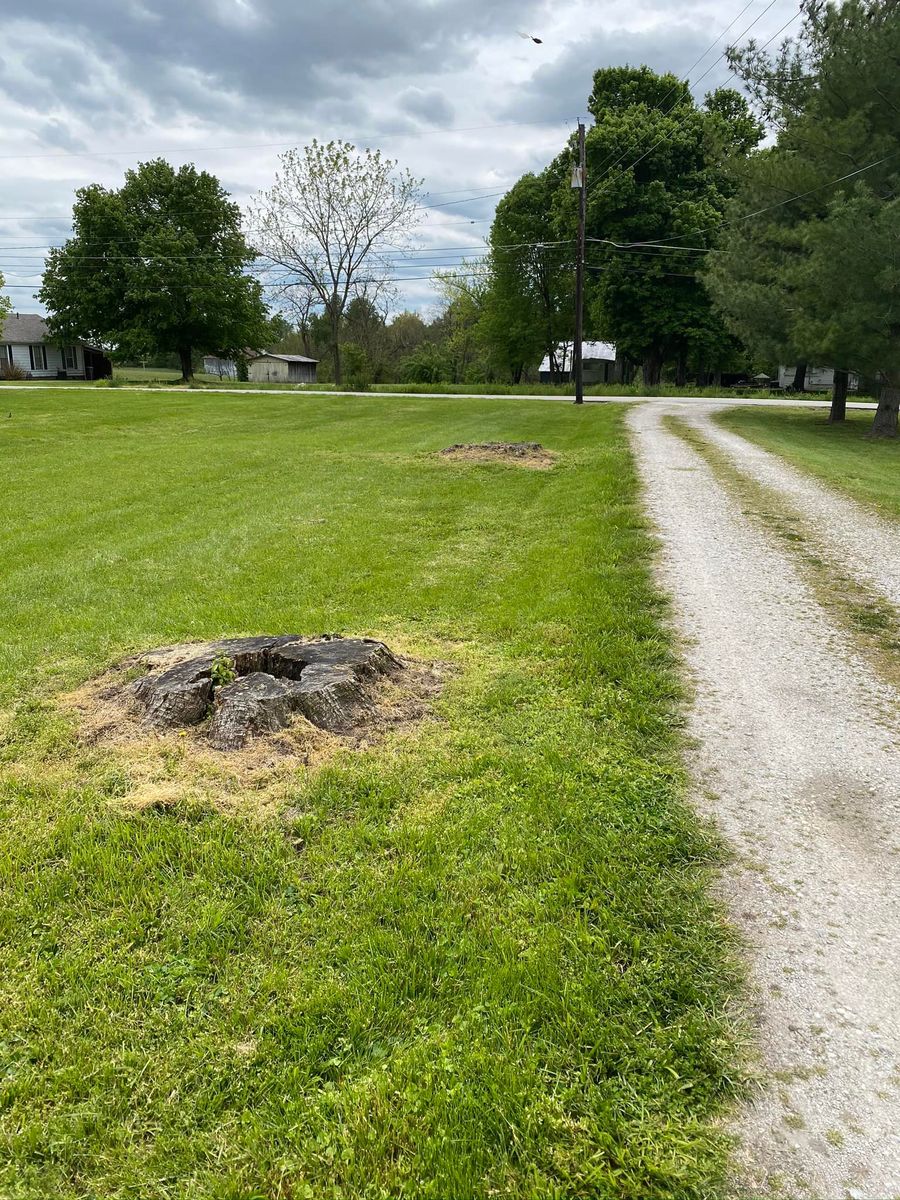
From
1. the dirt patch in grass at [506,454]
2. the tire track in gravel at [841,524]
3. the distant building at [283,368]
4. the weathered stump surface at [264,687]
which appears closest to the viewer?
the weathered stump surface at [264,687]

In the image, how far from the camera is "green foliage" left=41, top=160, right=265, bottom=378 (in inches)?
1581

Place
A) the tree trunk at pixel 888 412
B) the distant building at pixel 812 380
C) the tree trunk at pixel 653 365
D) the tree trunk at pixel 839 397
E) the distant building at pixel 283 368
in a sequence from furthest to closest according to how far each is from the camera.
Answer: the distant building at pixel 283 368 → the distant building at pixel 812 380 → the tree trunk at pixel 653 365 → the tree trunk at pixel 839 397 → the tree trunk at pixel 888 412

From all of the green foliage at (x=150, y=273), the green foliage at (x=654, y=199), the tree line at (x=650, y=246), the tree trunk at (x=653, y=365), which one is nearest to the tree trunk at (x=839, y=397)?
the tree line at (x=650, y=246)

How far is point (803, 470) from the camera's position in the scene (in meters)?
11.8

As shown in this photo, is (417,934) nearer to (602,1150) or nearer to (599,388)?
(602,1150)

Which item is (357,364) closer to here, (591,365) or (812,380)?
(591,365)

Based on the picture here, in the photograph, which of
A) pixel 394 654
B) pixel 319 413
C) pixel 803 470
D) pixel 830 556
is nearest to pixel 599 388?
pixel 319 413

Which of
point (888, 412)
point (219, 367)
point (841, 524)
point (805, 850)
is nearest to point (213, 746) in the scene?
point (805, 850)

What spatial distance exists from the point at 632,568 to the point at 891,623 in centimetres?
199

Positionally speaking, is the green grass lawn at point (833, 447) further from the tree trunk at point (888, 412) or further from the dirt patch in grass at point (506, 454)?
the dirt patch in grass at point (506, 454)

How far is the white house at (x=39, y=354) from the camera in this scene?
47.1 meters

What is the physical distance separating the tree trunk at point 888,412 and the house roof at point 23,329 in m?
47.8

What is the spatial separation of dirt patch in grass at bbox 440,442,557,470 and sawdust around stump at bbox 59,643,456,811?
8729mm

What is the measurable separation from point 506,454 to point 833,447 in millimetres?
7739
